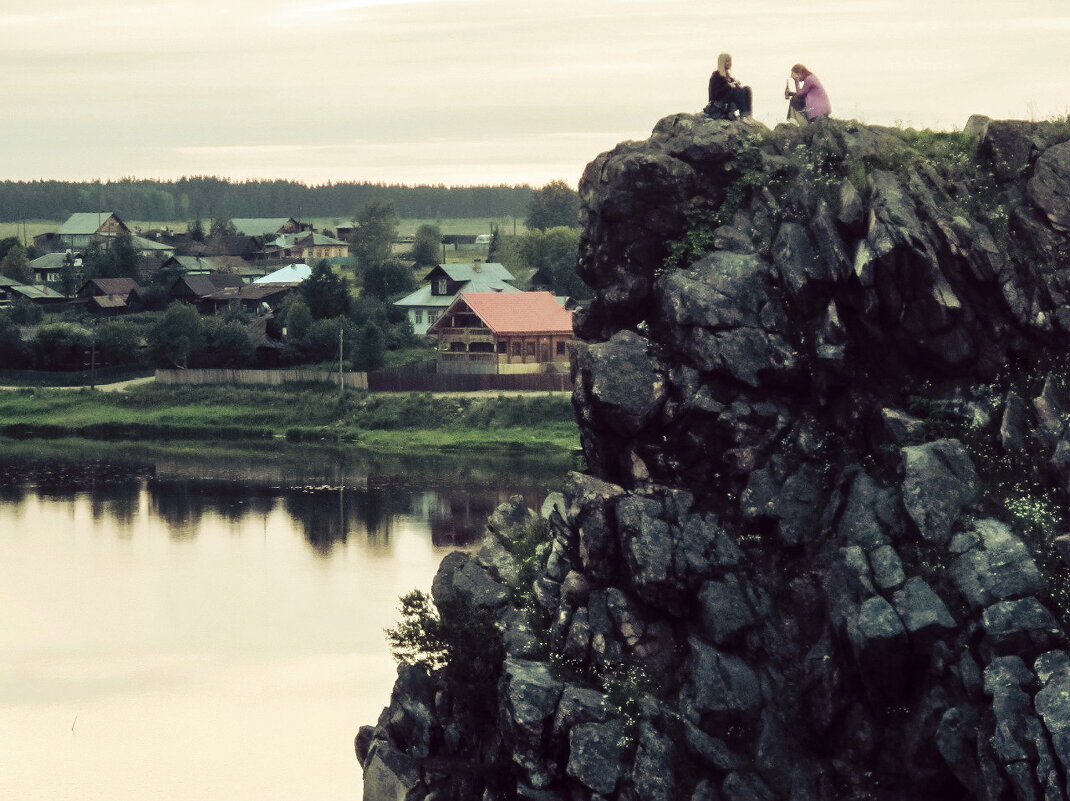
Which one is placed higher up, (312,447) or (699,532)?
(699,532)

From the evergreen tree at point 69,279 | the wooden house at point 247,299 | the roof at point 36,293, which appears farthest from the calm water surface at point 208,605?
the evergreen tree at point 69,279

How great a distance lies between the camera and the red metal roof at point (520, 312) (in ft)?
411

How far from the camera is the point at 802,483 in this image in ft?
115

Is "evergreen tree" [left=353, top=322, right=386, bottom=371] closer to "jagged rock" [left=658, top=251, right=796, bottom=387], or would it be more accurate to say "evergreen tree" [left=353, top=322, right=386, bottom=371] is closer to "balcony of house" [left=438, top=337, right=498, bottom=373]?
"balcony of house" [left=438, top=337, right=498, bottom=373]

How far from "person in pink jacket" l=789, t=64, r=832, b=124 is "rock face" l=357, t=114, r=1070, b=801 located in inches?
32.7

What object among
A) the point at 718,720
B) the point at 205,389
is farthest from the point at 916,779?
the point at 205,389

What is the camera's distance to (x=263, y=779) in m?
46.1

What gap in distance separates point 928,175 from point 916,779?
13.9 m

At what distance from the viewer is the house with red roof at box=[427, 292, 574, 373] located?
124938mm

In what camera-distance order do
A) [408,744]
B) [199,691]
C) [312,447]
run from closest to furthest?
[408,744] → [199,691] → [312,447]

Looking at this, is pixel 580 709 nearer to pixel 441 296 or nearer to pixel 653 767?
pixel 653 767

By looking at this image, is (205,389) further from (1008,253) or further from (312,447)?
(1008,253)

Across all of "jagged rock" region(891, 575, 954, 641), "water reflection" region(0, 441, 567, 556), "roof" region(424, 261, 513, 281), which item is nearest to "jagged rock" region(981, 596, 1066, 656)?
"jagged rock" region(891, 575, 954, 641)

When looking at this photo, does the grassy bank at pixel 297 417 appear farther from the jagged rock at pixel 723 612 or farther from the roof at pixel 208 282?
the jagged rock at pixel 723 612
